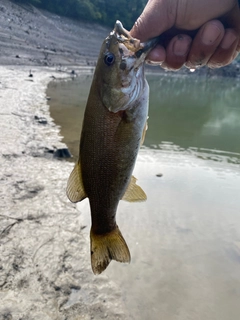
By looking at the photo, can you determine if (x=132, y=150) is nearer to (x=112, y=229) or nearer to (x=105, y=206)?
(x=105, y=206)

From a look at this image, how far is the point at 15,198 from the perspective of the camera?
507 cm

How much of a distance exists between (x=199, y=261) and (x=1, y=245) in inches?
101

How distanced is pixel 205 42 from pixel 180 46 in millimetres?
177

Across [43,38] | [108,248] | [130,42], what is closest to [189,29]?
[130,42]

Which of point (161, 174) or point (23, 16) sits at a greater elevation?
point (23, 16)

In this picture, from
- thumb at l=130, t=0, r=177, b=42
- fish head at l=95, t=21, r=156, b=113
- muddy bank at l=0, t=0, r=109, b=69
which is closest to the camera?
fish head at l=95, t=21, r=156, b=113

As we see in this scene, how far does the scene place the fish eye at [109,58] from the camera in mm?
2154

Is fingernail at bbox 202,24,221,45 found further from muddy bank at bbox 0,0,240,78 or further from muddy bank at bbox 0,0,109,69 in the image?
muddy bank at bbox 0,0,109,69

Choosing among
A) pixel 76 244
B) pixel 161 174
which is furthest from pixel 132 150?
pixel 161 174

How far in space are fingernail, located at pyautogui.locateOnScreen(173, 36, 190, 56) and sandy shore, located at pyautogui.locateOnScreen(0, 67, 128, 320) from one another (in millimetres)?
2512

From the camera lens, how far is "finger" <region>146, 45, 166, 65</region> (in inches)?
95.2

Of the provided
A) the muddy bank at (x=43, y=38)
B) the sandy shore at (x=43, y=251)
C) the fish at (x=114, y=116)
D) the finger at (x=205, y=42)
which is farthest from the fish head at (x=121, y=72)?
the muddy bank at (x=43, y=38)

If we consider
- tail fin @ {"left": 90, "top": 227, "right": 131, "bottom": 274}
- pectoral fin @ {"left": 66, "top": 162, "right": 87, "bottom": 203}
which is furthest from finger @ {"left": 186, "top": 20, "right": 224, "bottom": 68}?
tail fin @ {"left": 90, "top": 227, "right": 131, "bottom": 274}

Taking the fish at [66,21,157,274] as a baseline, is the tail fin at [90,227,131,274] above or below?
below
